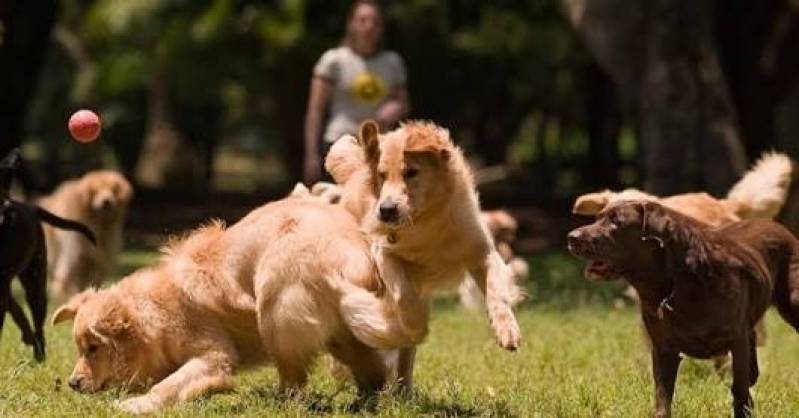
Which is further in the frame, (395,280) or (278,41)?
(278,41)

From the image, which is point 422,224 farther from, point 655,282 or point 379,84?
point 379,84

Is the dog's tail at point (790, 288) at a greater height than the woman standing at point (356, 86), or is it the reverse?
the woman standing at point (356, 86)

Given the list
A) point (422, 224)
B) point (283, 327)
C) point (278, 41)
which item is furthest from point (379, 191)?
point (278, 41)

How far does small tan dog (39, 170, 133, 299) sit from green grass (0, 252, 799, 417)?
9.45 ft

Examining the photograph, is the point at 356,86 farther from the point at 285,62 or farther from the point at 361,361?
the point at 285,62

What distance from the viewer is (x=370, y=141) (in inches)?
289

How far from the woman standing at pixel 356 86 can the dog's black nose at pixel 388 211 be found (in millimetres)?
4176

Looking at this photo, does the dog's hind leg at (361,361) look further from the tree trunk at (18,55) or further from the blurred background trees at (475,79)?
the tree trunk at (18,55)

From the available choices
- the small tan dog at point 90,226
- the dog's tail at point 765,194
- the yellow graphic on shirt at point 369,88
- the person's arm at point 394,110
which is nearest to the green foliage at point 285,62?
the small tan dog at point 90,226

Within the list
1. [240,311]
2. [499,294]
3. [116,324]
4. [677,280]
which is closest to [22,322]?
[116,324]

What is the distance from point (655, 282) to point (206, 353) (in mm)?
2188

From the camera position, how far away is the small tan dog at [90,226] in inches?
571

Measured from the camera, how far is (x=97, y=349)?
744cm

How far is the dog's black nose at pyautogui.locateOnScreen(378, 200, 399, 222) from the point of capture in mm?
6961
